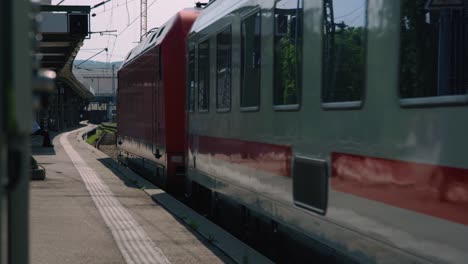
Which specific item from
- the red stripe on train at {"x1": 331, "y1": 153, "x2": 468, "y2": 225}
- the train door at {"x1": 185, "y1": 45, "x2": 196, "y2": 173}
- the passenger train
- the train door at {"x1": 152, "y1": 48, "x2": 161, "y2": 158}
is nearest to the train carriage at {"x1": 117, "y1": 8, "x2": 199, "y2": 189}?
the train door at {"x1": 152, "y1": 48, "x2": 161, "y2": 158}

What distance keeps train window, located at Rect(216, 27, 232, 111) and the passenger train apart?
0.02 m

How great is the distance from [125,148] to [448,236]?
17967 mm

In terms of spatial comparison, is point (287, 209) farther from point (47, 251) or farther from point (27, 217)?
point (27, 217)

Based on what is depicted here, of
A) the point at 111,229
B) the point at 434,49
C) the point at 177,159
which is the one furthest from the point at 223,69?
the point at 434,49

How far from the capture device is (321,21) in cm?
559

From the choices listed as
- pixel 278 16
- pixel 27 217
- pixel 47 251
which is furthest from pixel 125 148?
pixel 27 217

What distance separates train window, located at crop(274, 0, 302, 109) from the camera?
609cm

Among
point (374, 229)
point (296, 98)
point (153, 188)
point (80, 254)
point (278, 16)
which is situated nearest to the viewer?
point (374, 229)

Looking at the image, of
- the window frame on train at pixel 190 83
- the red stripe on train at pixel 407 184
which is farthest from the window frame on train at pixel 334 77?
the window frame on train at pixel 190 83

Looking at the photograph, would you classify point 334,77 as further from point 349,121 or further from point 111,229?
point 111,229

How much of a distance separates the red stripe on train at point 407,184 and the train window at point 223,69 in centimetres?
356

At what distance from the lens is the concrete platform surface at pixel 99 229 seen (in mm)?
7472

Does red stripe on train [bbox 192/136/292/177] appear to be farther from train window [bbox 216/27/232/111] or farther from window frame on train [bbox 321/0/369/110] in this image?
window frame on train [bbox 321/0/369/110]

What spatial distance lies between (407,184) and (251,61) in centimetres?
377
